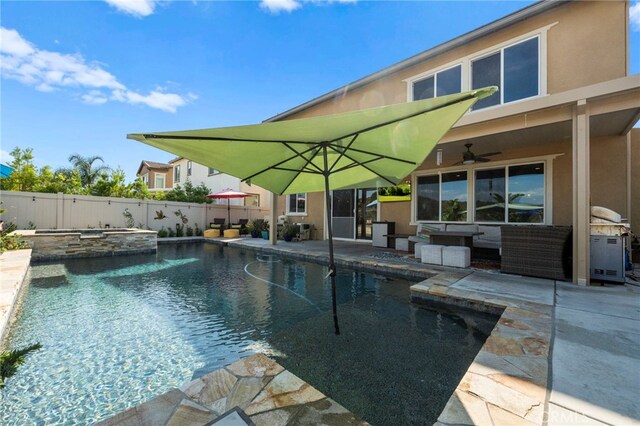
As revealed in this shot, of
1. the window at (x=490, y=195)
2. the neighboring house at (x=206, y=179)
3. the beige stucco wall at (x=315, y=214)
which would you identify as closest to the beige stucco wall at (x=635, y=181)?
the window at (x=490, y=195)

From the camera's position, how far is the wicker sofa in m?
4.96

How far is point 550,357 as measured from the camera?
2352 millimetres

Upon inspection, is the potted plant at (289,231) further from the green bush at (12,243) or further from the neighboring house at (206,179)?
the green bush at (12,243)

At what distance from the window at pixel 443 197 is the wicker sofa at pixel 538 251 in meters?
3.02

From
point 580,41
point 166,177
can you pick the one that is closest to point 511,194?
point 580,41

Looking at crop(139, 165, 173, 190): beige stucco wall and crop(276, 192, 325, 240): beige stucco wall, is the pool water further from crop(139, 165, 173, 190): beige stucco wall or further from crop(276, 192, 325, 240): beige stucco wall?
crop(139, 165, 173, 190): beige stucco wall

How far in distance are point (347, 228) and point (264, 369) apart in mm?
9567

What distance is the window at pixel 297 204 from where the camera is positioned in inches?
528

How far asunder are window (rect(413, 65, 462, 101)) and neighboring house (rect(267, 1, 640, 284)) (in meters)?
0.03

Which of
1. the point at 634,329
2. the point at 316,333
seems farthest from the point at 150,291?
the point at 634,329

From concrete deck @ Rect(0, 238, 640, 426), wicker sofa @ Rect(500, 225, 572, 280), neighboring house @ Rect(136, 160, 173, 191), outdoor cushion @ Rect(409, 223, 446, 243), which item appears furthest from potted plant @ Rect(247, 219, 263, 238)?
neighboring house @ Rect(136, 160, 173, 191)

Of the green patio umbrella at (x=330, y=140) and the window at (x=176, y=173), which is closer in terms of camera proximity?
the green patio umbrella at (x=330, y=140)

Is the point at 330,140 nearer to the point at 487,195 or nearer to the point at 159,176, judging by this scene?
the point at 487,195

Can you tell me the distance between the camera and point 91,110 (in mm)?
13180
